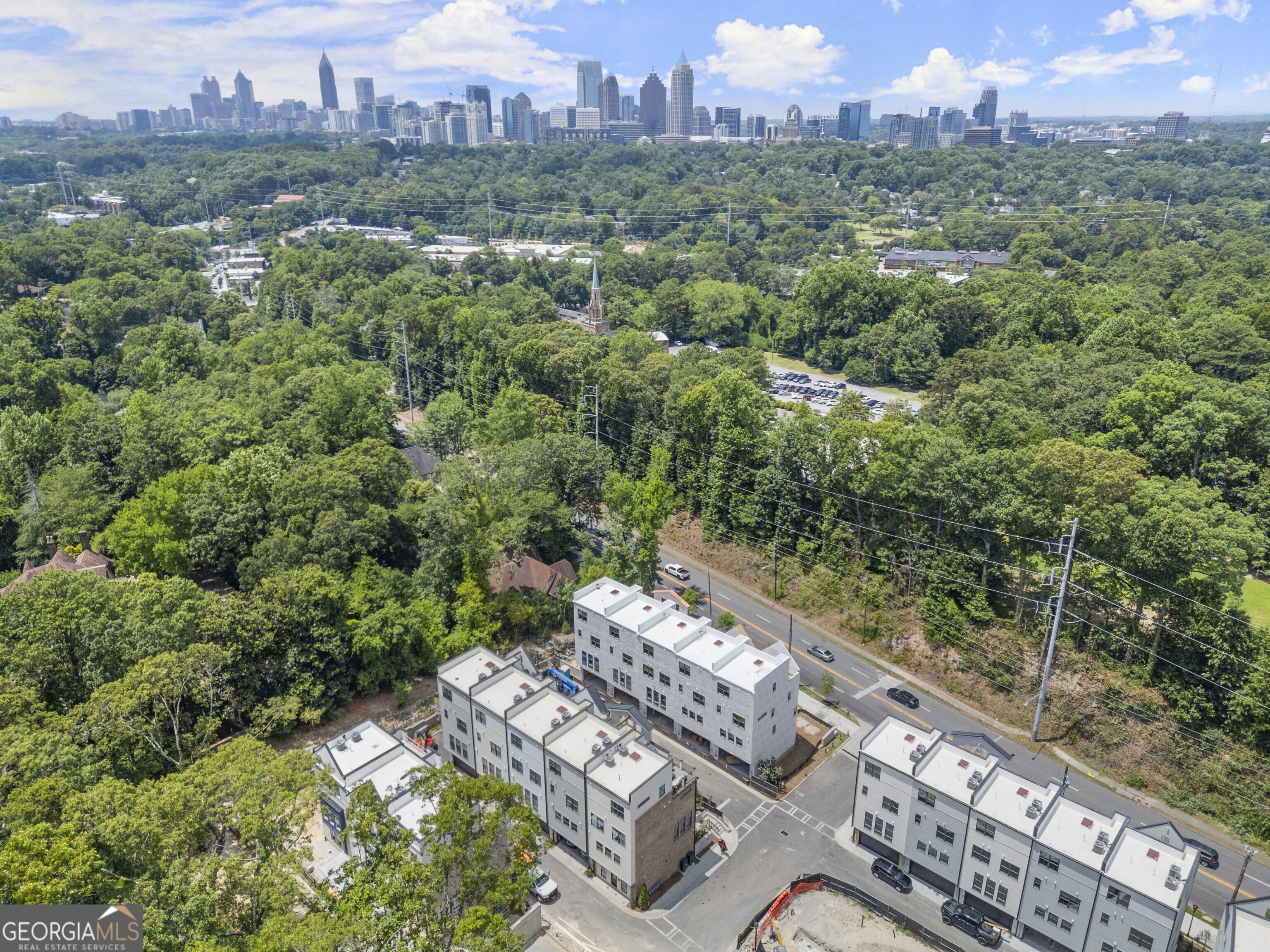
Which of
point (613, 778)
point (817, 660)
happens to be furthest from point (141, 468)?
point (817, 660)

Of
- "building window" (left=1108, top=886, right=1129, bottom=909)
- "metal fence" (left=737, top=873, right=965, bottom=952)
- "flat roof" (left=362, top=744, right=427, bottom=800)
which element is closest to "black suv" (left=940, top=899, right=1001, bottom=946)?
"metal fence" (left=737, top=873, right=965, bottom=952)

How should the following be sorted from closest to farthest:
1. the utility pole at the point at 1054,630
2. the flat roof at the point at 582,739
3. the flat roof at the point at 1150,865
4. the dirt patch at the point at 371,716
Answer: the flat roof at the point at 1150,865
the flat roof at the point at 582,739
the utility pole at the point at 1054,630
the dirt patch at the point at 371,716

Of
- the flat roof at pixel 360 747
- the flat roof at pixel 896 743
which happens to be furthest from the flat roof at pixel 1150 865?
the flat roof at pixel 360 747

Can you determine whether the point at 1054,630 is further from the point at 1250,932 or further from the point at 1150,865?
the point at 1250,932

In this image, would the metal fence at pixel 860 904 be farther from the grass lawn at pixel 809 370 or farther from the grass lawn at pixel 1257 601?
the grass lawn at pixel 809 370

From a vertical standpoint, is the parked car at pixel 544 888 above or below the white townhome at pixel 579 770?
below

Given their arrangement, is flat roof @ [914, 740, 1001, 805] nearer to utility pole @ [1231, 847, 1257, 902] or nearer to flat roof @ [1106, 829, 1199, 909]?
flat roof @ [1106, 829, 1199, 909]
